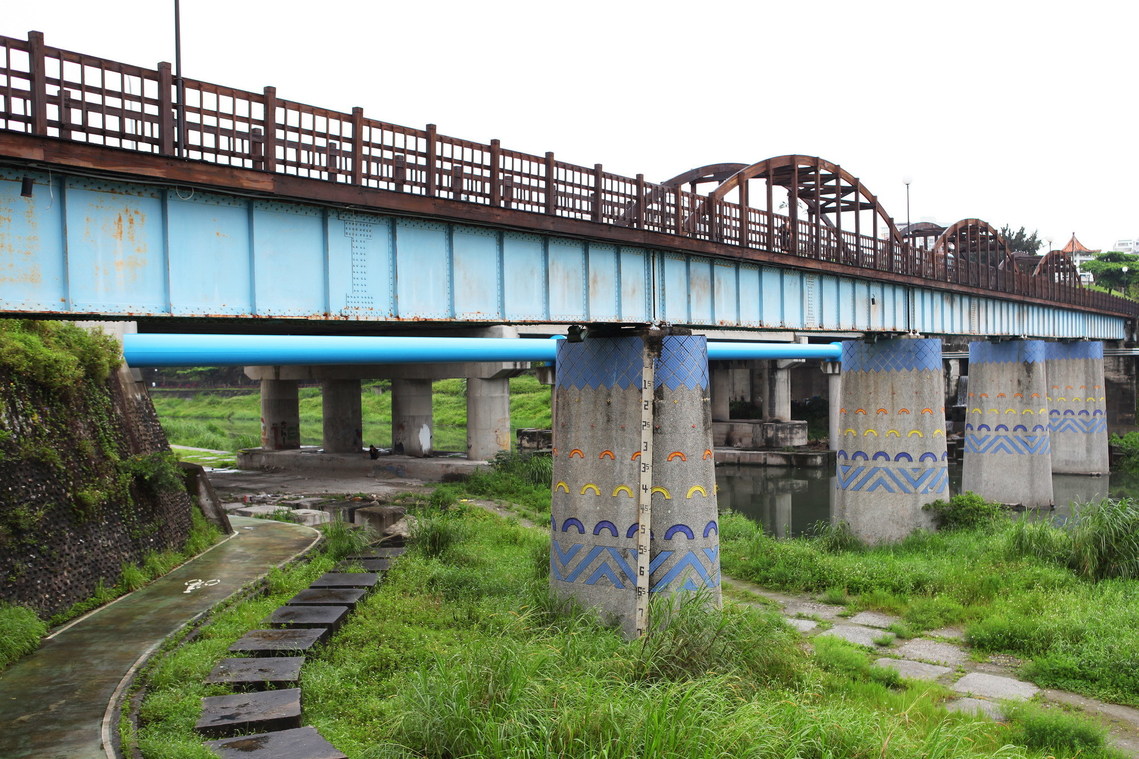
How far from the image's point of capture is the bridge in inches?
347

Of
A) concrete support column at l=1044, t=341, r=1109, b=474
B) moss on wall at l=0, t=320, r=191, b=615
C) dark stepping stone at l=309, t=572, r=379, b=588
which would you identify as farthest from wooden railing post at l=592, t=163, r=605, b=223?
concrete support column at l=1044, t=341, r=1109, b=474

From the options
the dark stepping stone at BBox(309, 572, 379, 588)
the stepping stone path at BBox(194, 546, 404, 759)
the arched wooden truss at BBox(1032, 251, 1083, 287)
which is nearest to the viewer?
the stepping stone path at BBox(194, 546, 404, 759)

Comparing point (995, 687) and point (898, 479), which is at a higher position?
point (898, 479)

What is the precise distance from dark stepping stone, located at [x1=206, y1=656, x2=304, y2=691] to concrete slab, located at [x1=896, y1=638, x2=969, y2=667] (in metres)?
10.1

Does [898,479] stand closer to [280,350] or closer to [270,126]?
[280,350]

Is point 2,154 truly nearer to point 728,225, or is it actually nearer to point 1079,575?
point 728,225

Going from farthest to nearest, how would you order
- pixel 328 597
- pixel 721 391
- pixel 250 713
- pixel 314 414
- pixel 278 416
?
pixel 314 414
pixel 721 391
pixel 278 416
pixel 328 597
pixel 250 713

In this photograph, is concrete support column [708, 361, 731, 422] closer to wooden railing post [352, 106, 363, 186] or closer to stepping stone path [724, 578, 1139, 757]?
stepping stone path [724, 578, 1139, 757]

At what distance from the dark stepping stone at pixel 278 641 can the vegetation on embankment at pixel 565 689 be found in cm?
20

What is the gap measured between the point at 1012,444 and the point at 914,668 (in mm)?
24394

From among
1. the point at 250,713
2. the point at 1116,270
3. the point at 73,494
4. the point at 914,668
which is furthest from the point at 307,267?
the point at 1116,270

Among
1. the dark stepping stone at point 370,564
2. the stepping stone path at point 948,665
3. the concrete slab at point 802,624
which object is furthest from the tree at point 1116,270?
the dark stepping stone at point 370,564

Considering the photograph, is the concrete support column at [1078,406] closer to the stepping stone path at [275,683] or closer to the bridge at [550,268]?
the bridge at [550,268]

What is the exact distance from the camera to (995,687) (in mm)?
13633
